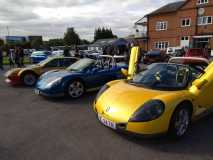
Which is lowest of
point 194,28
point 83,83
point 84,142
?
point 84,142

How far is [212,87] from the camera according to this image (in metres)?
4.80

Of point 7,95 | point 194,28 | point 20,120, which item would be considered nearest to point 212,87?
point 20,120

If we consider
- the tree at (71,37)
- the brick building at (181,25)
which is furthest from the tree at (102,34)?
the brick building at (181,25)

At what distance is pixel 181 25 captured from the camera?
36.9 m

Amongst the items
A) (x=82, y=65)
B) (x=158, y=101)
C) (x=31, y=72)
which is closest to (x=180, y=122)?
(x=158, y=101)

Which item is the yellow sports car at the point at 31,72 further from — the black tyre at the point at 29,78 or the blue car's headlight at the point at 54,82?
the blue car's headlight at the point at 54,82

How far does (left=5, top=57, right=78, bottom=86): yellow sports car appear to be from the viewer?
9383 millimetres

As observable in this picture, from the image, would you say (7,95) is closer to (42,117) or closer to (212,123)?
(42,117)

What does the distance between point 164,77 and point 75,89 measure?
325 centimetres

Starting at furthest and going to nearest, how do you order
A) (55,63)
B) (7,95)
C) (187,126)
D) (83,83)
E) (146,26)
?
1. (146,26)
2. (55,63)
3. (7,95)
4. (83,83)
5. (187,126)

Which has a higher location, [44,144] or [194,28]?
[194,28]

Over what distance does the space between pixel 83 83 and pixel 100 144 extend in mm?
3631

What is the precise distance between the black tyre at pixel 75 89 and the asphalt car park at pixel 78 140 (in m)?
1.22

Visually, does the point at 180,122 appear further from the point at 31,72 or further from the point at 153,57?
the point at 153,57
